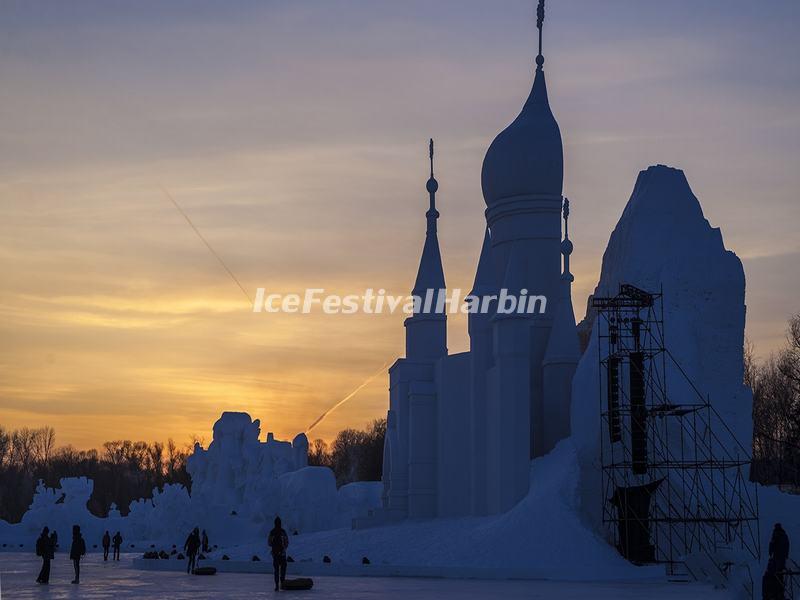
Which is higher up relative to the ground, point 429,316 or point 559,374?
point 429,316

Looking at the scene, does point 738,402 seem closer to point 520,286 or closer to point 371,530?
point 520,286

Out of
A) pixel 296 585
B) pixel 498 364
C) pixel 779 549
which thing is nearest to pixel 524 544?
pixel 498 364

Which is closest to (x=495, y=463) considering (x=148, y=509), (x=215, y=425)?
(x=215, y=425)

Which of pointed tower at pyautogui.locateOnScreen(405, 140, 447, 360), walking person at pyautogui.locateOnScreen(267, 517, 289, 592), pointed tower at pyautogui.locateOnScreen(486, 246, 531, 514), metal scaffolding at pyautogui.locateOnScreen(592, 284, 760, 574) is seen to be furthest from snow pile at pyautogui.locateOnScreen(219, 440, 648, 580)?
pointed tower at pyautogui.locateOnScreen(405, 140, 447, 360)

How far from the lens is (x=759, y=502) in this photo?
31547 mm

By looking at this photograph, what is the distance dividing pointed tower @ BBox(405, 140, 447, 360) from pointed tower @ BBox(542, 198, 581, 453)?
694 cm

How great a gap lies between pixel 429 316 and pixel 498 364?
8517 millimetres

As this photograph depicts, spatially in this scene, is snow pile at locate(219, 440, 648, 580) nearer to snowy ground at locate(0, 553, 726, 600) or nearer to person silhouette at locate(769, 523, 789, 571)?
snowy ground at locate(0, 553, 726, 600)

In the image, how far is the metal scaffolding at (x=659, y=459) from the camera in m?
29.8

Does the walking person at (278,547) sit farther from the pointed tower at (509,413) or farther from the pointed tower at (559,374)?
the pointed tower at (559,374)

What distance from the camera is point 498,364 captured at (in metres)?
35.4

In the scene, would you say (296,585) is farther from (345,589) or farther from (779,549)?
(779,549)

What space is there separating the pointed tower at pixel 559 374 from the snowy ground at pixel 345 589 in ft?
38.9

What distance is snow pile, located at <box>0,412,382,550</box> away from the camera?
171 ft
